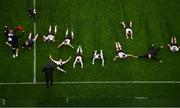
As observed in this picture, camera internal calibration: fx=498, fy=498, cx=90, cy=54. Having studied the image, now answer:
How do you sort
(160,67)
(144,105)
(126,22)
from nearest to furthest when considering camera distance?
(144,105), (160,67), (126,22)

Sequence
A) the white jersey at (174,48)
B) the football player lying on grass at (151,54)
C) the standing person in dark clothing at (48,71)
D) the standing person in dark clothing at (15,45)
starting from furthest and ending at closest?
1. the white jersey at (174,48)
2. the standing person in dark clothing at (15,45)
3. the football player lying on grass at (151,54)
4. the standing person in dark clothing at (48,71)

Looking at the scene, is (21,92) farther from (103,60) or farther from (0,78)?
(103,60)

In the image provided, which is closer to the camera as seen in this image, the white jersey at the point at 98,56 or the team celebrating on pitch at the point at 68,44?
the team celebrating on pitch at the point at 68,44

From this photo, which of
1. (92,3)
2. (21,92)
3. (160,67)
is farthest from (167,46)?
(21,92)

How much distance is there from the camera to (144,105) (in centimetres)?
3462

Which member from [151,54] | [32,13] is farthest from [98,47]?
[32,13]

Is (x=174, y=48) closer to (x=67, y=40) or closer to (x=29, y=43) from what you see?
(x=67, y=40)

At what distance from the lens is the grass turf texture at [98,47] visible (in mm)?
37875

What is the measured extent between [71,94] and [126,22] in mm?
10053

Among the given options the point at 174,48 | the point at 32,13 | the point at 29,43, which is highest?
the point at 32,13

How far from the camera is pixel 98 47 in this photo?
42938 mm

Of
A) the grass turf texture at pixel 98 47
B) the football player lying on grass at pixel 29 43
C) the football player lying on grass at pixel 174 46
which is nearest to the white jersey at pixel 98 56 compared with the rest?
the grass turf texture at pixel 98 47

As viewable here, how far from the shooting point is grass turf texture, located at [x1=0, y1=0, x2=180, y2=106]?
3788cm

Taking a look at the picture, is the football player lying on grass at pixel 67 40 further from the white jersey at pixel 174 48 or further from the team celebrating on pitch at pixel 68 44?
the white jersey at pixel 174 48
